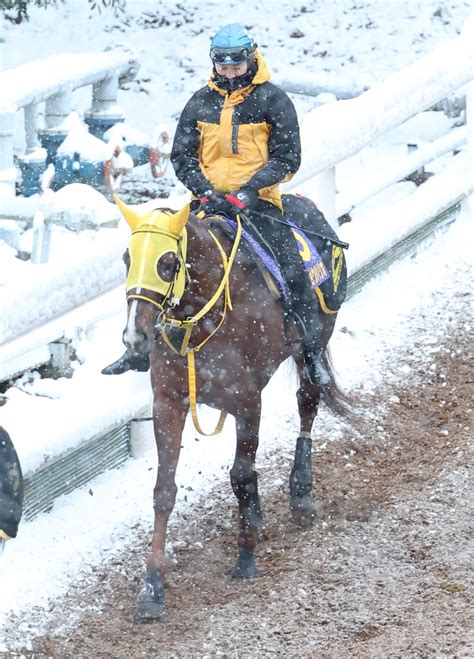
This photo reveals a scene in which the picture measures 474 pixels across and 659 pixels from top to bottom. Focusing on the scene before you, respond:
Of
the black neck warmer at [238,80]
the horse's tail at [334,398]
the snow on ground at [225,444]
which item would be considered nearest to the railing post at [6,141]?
the snow on ground at [225,444]

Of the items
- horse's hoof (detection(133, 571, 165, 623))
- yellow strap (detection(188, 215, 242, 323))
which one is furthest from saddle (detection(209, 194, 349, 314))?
horse's hoof (detection(133, 571, 165, 623))

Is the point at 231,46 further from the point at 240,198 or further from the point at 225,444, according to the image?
the point at 225,444

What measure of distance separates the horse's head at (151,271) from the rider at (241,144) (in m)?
0.72

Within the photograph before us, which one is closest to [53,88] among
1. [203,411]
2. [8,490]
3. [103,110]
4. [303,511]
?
[103,110]

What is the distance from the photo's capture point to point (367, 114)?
326 inches

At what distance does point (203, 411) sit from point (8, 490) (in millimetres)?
3014

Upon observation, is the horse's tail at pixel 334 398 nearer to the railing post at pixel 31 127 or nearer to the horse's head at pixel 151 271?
the horse's head at pixel 151 271

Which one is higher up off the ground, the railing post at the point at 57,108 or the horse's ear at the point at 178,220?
the horse's ear at the point at 178,220

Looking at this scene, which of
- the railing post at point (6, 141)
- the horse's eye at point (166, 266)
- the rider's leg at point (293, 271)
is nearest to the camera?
the horse's eye at point (166, 266)

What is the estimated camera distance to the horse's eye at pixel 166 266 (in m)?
5.05

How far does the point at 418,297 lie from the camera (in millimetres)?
8836

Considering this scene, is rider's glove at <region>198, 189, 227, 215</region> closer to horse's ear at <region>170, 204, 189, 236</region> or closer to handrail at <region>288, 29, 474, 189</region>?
horse's ear at <region>170, 204, 189, 236</region>

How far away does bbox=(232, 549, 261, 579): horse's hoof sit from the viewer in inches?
227

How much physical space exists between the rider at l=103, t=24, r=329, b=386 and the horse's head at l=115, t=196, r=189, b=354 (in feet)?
2.37
